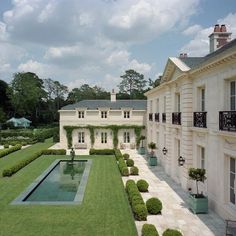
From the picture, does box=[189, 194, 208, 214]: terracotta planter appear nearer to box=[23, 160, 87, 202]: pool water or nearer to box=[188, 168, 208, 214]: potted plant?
box=[188, 168, 208, 214]: potted plant

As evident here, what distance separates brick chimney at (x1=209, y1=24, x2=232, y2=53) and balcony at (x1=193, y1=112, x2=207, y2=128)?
588 centimetres

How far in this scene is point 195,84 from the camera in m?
18.0

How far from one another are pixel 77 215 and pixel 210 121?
7.51m

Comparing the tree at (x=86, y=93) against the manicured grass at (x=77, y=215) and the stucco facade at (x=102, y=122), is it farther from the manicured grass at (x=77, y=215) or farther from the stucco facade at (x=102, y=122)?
the manicured grass at (x=77, y=215)

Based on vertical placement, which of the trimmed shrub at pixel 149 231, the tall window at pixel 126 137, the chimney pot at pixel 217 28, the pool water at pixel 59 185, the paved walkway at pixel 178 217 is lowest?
the pool water at pixel 59 185

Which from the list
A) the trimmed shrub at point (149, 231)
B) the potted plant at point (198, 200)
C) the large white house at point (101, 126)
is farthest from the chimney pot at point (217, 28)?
the large white house at point (101, 126)

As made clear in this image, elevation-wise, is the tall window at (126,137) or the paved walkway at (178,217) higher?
the tall window at (126,137)

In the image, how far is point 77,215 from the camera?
1455 cm

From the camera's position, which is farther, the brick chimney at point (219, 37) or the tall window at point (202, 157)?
the brick chimney at point (219, 37)

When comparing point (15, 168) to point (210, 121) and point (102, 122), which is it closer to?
point (210, 121)

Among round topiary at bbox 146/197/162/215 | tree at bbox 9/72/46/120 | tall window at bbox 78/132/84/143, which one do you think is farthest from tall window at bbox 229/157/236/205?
tree at bbox 9/72/46/120

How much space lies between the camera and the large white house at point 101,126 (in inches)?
1636

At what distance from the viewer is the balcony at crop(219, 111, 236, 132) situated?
12.3 m

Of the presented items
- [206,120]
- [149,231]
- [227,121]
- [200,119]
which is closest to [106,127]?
[200,119]
